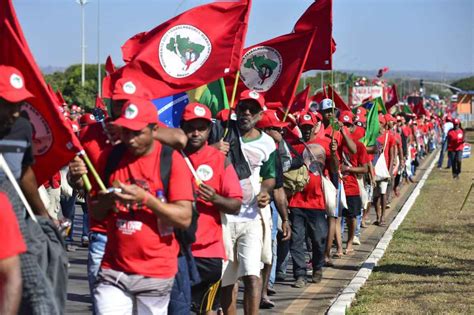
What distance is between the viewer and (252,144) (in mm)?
9367

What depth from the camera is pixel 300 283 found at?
12.7 m

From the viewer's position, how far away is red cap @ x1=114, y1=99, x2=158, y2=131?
6.07m

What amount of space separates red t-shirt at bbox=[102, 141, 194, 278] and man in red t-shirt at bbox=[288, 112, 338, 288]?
6529 millimetres

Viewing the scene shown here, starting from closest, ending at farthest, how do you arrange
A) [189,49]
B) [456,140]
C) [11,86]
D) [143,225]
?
1. [11,86]
2. [143,225]
3. [189,49]
4. [456,140]

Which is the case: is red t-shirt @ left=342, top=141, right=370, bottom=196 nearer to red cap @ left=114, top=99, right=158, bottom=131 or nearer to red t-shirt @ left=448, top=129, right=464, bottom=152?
red cap @ left=114, top=99, right=158, bottom=131

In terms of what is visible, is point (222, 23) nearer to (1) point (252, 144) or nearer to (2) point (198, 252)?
(1) point (252, 144)

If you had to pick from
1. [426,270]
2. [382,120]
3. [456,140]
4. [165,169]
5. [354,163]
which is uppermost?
[165,169]

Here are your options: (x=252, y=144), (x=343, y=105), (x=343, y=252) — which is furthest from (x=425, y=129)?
(x=252, y=144)

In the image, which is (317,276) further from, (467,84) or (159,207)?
(467,84)

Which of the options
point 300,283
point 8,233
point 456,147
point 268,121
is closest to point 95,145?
point 8,233

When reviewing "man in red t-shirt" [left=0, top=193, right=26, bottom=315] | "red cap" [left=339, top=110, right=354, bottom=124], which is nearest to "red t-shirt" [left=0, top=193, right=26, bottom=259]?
"man in red t-shirt" [left=0, top=193, right=26, bottom=315]

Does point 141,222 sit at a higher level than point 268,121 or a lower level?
lower

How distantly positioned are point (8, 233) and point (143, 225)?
119cm

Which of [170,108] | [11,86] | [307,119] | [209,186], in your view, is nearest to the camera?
[11,86]
